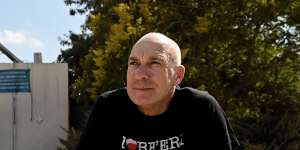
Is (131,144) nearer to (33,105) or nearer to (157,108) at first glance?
(157,108)

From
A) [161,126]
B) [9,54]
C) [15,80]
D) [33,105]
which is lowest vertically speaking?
[33,105]

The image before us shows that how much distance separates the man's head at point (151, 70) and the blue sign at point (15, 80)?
843cm

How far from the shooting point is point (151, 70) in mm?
2639

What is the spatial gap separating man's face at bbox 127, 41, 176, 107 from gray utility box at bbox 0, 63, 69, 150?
27.5 ft

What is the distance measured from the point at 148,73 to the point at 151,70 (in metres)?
0.02

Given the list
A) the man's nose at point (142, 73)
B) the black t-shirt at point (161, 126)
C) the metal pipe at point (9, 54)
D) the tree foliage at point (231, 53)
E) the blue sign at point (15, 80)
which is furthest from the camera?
the metal pipe at point (9, 54)

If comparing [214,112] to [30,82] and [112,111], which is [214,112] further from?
[30,82]

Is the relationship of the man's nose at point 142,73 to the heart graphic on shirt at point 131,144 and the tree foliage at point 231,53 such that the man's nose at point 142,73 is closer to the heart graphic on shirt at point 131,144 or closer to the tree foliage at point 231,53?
the heart graphic on shirt at point 131,144

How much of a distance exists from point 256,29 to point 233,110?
132 cm

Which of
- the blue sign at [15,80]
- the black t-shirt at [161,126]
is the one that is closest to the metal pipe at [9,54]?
the blue sign at [15,80]

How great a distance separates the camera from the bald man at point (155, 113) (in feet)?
8.70

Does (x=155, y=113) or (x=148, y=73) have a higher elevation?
(x=148, y=73)

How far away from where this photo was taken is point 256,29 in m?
8.98

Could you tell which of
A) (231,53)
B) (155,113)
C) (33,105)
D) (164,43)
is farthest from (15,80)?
(164,43)
